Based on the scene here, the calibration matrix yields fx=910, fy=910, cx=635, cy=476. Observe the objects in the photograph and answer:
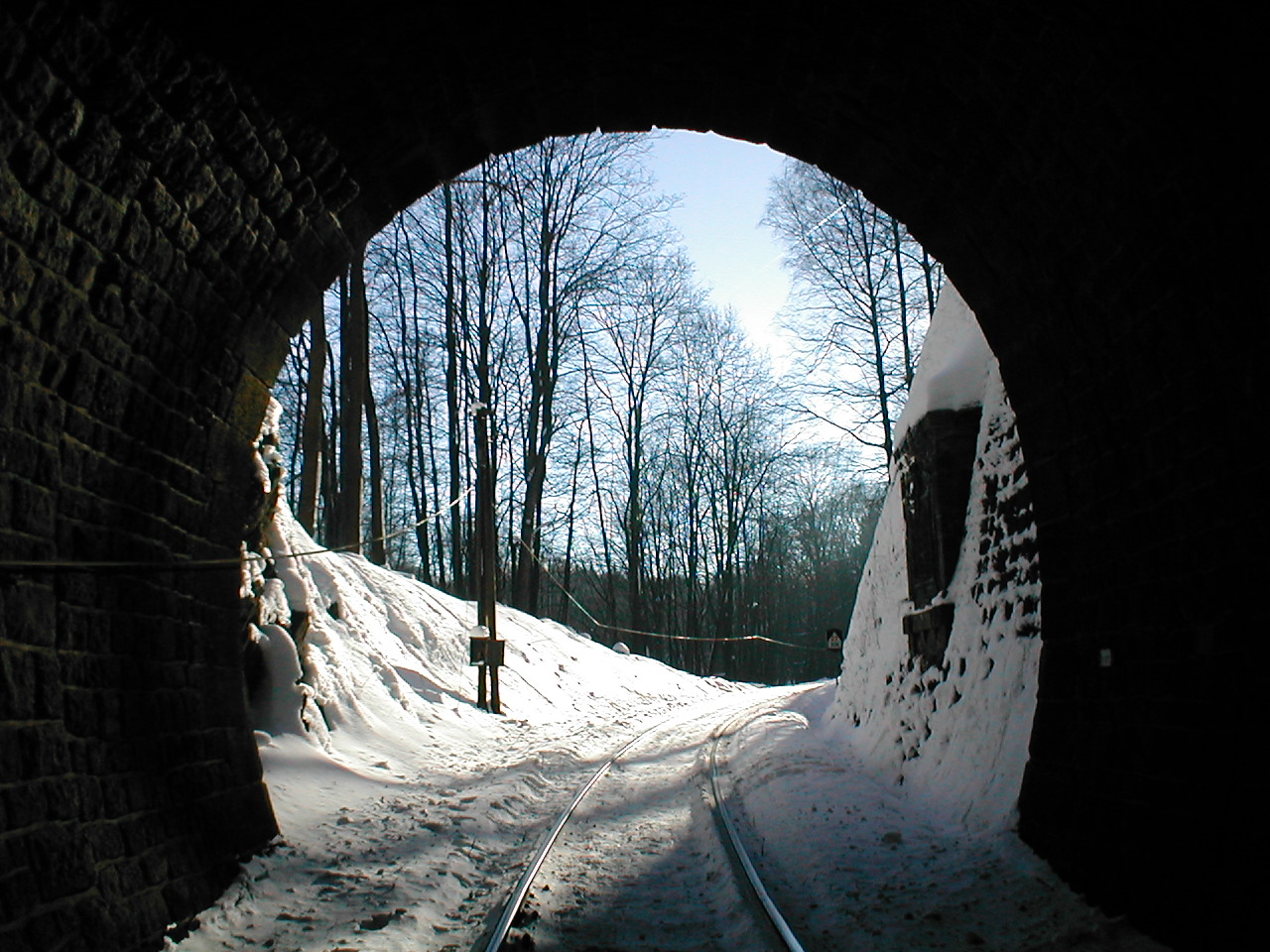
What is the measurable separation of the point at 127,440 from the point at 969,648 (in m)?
6.37

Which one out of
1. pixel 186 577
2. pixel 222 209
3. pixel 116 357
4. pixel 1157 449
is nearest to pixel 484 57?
pixel 222 209

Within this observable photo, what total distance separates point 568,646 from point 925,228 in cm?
1689

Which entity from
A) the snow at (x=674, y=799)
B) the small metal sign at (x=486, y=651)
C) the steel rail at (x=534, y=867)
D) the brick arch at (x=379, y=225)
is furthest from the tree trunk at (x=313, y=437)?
the brick arch at (x=379, y=225)

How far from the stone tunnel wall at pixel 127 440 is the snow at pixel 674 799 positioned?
68 cm

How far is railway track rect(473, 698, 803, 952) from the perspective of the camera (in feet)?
14.5

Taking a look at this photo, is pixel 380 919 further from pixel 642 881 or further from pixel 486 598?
pixel 486 598

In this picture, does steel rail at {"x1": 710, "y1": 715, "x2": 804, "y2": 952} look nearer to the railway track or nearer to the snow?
the railway track

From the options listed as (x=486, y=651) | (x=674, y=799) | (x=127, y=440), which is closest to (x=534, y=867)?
(x=674, y=799)

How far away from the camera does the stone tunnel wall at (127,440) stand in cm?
365

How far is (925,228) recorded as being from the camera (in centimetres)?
589

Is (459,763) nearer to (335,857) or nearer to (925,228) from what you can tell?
(335,857)

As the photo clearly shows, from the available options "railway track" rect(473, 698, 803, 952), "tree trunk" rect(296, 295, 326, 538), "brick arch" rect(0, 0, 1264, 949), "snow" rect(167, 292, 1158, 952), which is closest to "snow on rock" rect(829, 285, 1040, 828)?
"snow" rect(167, 292, 1158, 952)

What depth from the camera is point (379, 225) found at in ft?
19.5

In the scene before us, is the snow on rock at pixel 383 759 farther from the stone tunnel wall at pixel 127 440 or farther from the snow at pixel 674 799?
the stone tunnel wall at pixel 127 440
